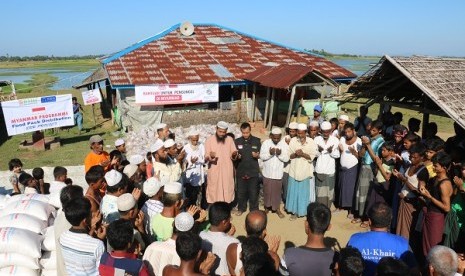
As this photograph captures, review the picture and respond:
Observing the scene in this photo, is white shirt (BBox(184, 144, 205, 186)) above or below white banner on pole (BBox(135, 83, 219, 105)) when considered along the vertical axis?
below

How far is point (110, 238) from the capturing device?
2.80 meters

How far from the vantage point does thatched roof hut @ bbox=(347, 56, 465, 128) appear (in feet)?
17.9

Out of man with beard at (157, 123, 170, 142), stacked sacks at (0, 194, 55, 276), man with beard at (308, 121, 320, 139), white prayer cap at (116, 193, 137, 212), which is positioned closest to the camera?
white prayer cap at (116, 193, 137, 212)

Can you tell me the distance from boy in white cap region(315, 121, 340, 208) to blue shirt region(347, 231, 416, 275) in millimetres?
2989

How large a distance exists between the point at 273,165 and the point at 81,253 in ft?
12.1

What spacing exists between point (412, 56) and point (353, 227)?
333 centimetres

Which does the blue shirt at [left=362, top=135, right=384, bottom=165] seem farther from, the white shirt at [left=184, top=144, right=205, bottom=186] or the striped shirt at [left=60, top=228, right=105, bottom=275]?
the striped shirt at [left=60, top=228, right=105, bottom=275]

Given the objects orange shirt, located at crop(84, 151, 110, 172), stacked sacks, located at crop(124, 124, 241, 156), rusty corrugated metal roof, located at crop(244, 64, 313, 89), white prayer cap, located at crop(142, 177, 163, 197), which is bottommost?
stacked sacks, located at crop(124, 124, 241, 156)

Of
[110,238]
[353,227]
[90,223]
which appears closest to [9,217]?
[90,223]

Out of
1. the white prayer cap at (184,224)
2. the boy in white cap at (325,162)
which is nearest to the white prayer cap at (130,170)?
the white prayer cap at (184,224)

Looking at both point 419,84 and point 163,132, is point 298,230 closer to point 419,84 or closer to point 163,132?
point 163,132

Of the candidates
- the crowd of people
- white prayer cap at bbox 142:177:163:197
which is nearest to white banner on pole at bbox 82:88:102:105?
the crowd of people

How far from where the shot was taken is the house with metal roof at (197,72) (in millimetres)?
14203

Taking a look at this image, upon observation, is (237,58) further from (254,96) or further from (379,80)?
(379,80)
